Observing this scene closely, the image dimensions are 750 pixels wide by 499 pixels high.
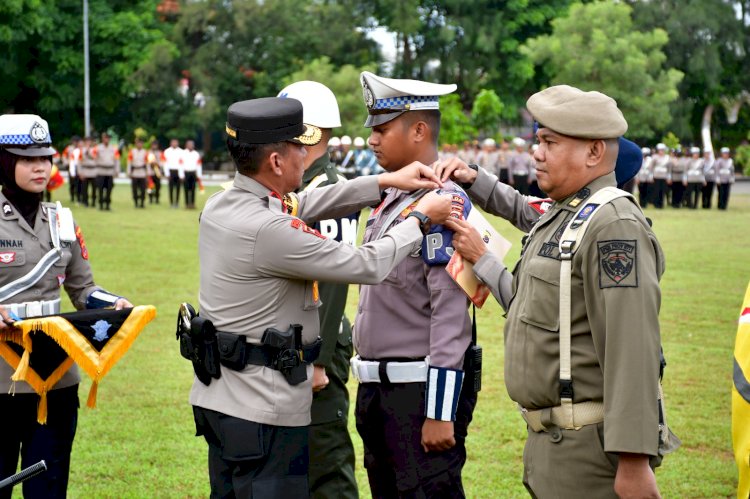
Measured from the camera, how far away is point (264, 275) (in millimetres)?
3676

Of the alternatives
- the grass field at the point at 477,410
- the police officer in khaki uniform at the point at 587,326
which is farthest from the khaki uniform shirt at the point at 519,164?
the police officer in khaki uniform at the point at 587,326

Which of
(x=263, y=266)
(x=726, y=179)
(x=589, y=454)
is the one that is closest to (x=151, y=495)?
(x=263, y=266)

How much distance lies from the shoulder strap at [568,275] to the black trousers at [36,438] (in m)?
2.49

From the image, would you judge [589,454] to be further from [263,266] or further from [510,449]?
[510,449]

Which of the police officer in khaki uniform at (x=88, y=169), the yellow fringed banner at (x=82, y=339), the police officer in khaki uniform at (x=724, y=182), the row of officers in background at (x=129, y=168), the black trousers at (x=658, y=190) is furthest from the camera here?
the black trousers at (x=658, y=190)

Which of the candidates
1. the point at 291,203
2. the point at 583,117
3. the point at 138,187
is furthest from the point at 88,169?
the point at 583,117

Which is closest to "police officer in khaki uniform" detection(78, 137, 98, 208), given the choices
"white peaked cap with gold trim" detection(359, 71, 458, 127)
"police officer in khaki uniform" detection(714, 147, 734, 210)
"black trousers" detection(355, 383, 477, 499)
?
"police officer in khaki uniform" detection(714, 147, 734, 210)

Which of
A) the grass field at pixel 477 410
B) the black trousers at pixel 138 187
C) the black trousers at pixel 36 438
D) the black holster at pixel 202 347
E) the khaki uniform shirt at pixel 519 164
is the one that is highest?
the black holster at pixel 202 347

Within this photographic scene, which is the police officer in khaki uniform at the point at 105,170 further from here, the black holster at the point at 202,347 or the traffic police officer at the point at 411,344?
the black holster at the point at 202,347

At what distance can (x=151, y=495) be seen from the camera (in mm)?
5953

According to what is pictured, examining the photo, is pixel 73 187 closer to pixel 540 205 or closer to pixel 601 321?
pixel 540 205

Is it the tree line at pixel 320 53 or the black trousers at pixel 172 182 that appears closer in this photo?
the black trousers at pixel 172 182

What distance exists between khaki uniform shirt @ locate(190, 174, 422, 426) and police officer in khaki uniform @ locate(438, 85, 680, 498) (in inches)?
23.4

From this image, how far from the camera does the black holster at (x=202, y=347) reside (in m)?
3.69
